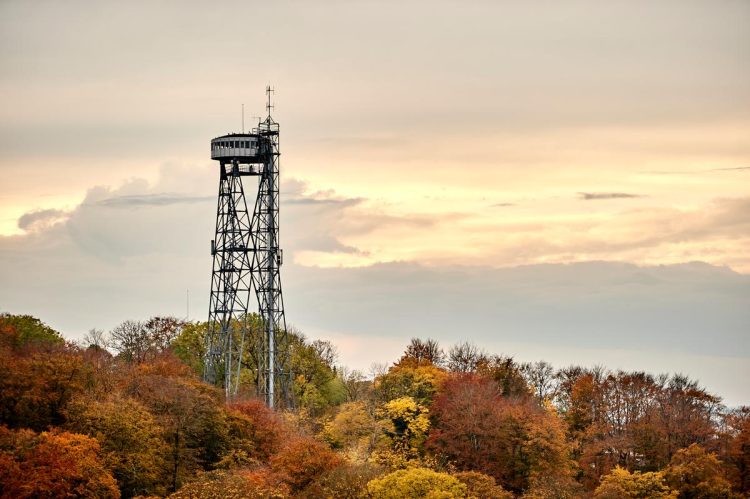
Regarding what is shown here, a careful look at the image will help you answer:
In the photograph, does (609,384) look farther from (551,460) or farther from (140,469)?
(140,469)

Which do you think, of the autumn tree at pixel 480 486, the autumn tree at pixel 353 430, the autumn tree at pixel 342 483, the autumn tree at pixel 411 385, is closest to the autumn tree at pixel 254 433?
the autumn tree at pixel 353 430

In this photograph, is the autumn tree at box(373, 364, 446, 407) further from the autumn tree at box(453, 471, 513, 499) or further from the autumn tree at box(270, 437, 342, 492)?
the autumn tree at box(270, 437, 342, 492)

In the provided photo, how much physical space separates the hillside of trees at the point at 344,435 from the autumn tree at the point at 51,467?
0.11 metres

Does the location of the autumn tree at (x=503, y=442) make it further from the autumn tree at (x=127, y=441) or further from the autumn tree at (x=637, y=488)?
the autumn tree at (x=127, y=441)

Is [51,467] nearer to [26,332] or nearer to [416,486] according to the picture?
[416,486]

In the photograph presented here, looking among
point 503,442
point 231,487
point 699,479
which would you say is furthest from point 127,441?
point 699,479

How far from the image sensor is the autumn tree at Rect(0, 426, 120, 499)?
260ft

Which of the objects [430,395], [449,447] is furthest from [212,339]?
[449,447]

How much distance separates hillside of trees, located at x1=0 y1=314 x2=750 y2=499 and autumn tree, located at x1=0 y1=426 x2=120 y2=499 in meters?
0.11

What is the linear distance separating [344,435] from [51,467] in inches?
1474

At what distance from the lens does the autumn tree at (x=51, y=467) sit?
79312 millimetres

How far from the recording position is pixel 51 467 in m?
80.6

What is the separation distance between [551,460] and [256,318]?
52153 mm

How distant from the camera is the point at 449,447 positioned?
348ft
